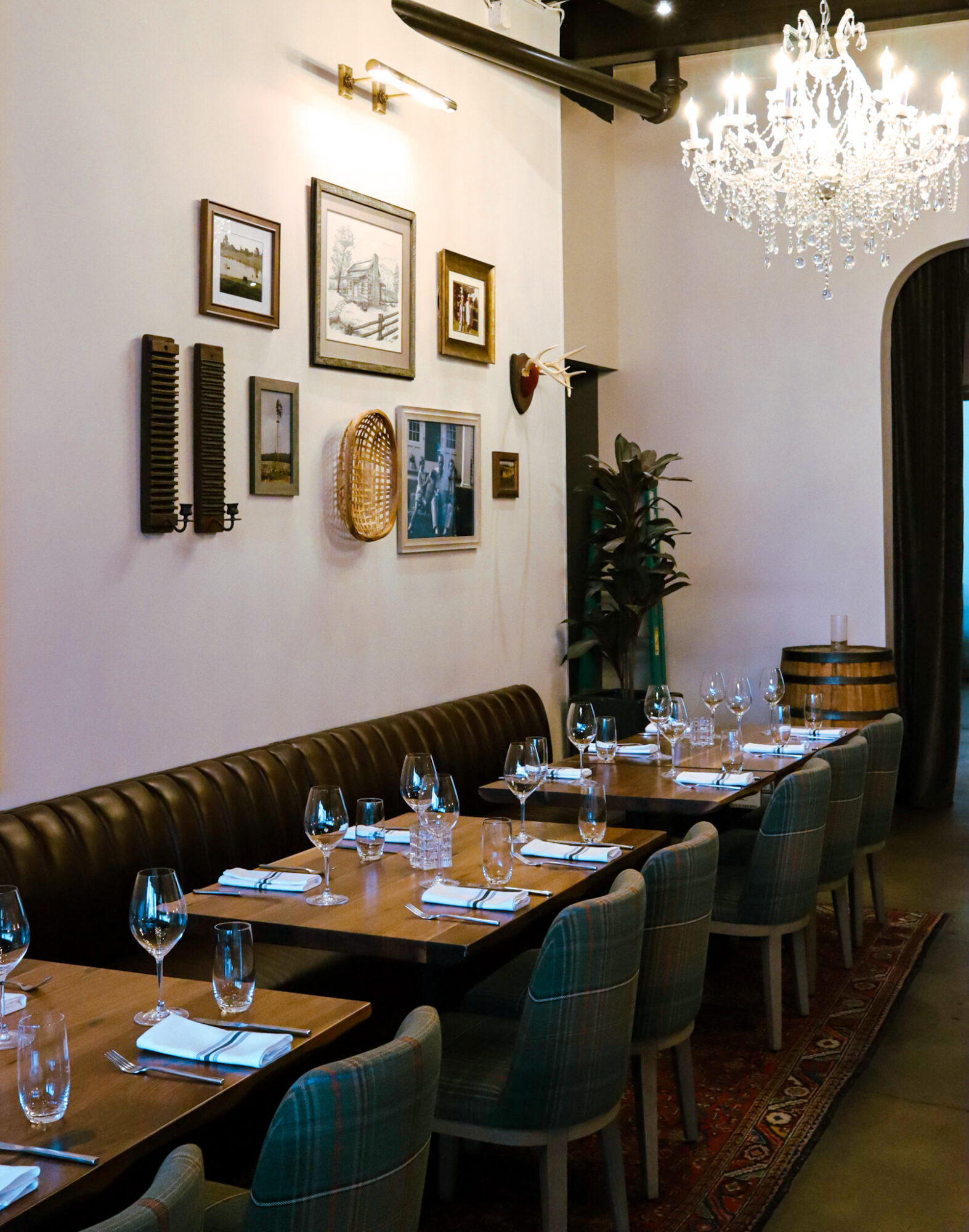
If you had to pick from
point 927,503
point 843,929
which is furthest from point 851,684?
point 927,503

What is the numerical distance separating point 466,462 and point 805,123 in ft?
6.38


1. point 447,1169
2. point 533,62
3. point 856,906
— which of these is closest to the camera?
point 447,1169

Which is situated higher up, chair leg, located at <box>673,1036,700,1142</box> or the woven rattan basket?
the woven rattan basket

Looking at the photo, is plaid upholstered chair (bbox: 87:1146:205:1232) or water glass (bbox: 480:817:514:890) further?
water glass (bbox: 480:817:514:890)

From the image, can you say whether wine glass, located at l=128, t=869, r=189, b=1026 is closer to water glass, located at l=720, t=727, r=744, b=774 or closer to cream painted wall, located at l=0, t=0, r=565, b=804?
cream painted wall, located at l=0, t=0, r=565, b=804

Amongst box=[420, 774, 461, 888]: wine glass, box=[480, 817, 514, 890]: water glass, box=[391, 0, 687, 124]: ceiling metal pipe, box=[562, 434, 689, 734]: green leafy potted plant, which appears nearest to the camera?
box=[480, 817, 514, 890]: water glass

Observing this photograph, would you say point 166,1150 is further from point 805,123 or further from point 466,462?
point 805,123

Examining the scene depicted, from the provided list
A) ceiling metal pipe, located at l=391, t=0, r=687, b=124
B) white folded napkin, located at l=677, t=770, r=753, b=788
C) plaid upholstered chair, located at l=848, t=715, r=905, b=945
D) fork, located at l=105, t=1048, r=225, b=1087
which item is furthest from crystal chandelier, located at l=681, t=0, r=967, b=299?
fork, located at l=105, t=1048, r=225, b=1087

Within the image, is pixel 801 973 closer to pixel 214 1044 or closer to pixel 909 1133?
pixel 909 1133

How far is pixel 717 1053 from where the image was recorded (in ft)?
12.8

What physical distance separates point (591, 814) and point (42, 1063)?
1.70m

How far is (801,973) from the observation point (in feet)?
13.7

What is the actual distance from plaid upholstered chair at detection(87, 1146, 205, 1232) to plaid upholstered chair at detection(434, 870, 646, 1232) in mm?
1021

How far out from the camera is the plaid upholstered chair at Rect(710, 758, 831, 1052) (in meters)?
3.72
